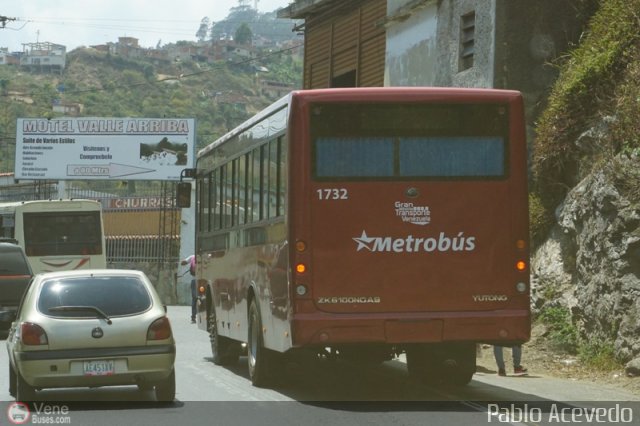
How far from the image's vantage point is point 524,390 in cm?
1548

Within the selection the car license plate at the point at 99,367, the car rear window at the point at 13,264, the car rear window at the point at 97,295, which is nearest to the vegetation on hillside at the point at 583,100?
the car rear window at the point at 97,295

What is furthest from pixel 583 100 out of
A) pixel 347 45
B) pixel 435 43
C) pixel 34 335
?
pixel 347 45

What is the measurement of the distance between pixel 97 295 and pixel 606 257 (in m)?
7.68

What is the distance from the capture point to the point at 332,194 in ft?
45.0

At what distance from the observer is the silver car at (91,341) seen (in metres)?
12.9

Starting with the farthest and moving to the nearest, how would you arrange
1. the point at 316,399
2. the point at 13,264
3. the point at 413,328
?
the point at 13,264
the point at 316,399
the point at 413,328

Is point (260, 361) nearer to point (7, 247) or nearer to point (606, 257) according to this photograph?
point (606, 257)

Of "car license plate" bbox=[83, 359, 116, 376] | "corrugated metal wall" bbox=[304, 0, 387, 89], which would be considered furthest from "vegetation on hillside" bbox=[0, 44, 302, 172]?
"car license plate" bbox=[83, 359, 116, 376]

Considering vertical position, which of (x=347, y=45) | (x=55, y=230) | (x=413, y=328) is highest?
(x=347, y=45)

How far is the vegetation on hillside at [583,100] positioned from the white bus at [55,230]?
67.3 ft

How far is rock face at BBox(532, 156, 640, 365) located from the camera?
17.2m

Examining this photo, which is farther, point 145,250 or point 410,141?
point 145,250

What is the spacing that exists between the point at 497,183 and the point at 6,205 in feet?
96.8

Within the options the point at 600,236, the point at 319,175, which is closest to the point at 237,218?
the point at 319,175
